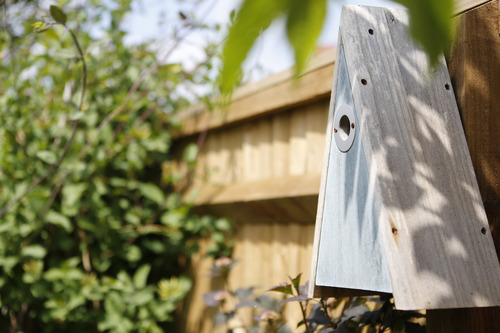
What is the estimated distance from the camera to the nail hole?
4.88 feet

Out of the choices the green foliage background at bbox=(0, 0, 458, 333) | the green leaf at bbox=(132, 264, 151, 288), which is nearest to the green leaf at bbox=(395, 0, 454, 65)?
the green foliage background at bbox=(0, 0, 458, 333)

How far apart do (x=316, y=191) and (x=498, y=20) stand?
82 centimetres

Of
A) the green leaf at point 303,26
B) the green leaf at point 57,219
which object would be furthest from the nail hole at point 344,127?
the green leaf at point 57,219

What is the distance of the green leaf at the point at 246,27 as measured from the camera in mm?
434

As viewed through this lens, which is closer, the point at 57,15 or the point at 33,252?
the point at 57,15

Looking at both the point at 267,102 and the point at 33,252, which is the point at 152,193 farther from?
the point at 267,102

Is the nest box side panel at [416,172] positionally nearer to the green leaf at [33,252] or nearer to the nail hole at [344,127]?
the nail hole at [344,127]

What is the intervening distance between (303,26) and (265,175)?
215cm

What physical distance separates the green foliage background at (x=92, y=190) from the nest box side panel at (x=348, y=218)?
1363mm

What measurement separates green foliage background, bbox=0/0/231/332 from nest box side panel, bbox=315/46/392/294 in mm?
1363

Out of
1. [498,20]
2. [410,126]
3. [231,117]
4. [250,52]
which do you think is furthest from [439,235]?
[231,117]

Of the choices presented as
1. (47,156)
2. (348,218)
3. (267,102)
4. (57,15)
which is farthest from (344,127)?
(47,156)

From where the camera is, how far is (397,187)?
127cm

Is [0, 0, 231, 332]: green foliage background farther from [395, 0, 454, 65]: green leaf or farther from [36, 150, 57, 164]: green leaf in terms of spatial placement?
[395, 0, 454, 65]: green leaf
